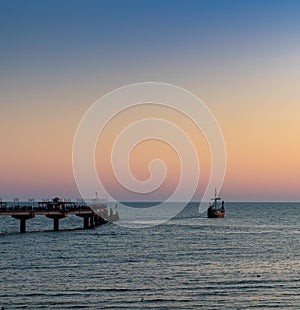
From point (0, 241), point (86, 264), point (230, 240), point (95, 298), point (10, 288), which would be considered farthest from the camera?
point (230, 240)

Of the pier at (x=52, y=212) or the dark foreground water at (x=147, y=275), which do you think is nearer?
the dark foreground water at (x=147, y=275)

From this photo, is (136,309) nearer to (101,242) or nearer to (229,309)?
(229,309)

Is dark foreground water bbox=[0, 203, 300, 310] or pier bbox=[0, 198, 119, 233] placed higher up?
pier bbox=[0, 198, 119, 233]

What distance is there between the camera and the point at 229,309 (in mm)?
36406

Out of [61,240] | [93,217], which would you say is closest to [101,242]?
[61,240]

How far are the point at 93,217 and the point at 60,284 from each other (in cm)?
7236

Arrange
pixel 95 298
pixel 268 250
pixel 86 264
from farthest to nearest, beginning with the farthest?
pixel 268 250
pixel 86 264
pixel 95 298

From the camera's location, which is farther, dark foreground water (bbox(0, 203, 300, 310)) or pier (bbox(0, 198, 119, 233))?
pier (bbox(0, 198, 119, 233))

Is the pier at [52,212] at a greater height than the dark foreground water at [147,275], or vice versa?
the pier at [52,212]

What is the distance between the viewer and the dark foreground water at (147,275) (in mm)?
38750

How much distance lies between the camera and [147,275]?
1943 inches

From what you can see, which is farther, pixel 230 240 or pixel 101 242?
pixel 230 240

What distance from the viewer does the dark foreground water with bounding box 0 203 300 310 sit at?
38750mm

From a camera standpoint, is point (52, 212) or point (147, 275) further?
point (52, 212)
